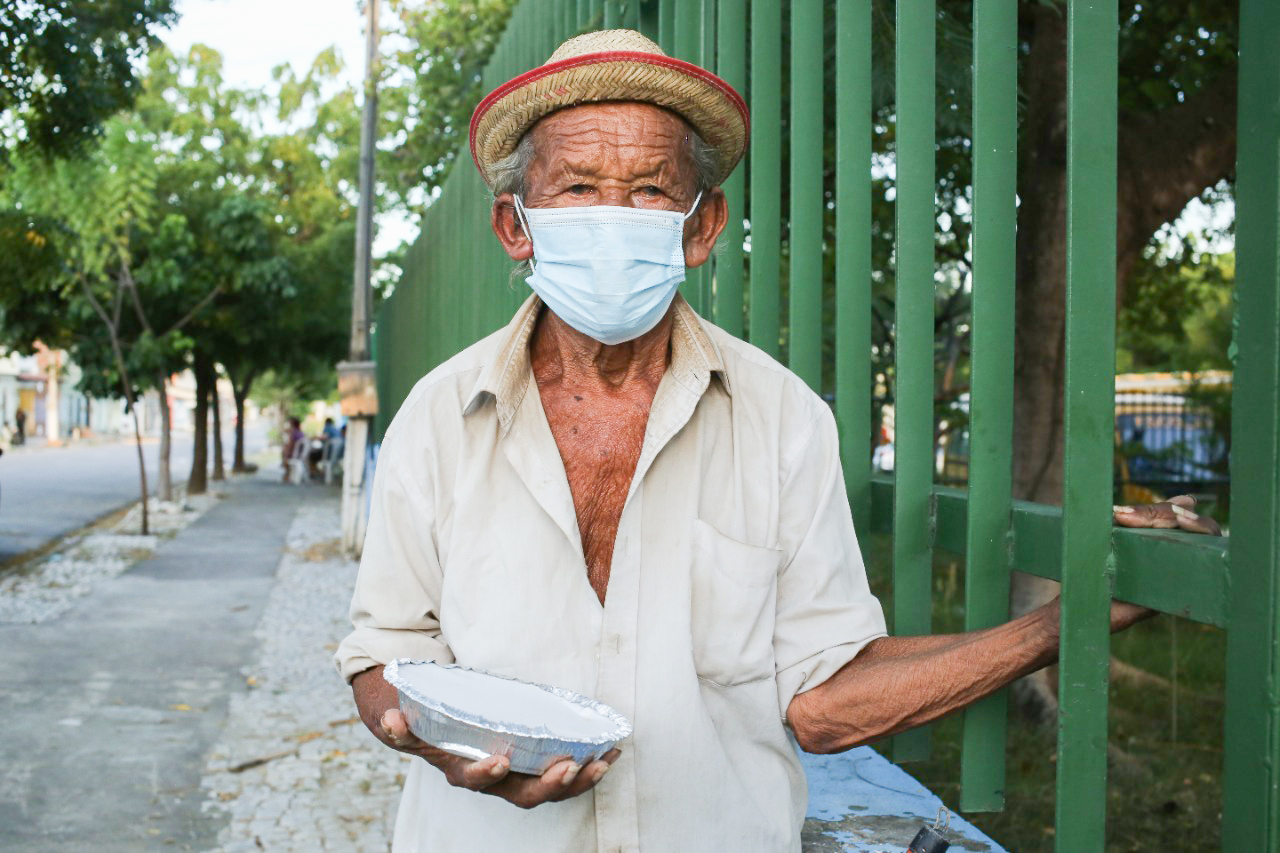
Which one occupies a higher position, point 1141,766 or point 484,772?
point 484,772

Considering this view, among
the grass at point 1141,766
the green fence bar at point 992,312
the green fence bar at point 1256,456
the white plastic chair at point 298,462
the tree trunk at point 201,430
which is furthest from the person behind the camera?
the white plastic chair at point 298,462

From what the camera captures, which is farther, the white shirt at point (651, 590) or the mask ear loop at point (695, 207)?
the mask ear loop at point (695, 207)

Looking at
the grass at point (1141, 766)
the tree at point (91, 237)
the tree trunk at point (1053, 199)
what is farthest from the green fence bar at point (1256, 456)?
the tree at point (91, 237)

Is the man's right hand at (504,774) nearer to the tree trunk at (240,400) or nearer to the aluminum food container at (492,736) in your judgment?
the aluminum food container at (492,736)

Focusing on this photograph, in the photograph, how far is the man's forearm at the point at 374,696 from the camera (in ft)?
5.84

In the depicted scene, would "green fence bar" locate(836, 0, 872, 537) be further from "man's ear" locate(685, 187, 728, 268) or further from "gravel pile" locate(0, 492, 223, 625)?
"gravel pile" locate(0, 492, 223, 625)

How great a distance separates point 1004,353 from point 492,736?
0.89 m

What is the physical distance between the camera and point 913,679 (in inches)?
66.9

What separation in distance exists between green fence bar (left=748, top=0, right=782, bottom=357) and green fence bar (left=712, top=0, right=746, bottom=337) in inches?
4.0

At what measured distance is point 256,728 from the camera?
5805 millimetres

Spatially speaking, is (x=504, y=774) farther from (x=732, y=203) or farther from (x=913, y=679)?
(x=732, y=203)

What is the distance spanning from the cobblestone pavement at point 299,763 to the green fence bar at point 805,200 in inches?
116

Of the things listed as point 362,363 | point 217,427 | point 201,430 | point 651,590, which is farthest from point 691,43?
point 217,427

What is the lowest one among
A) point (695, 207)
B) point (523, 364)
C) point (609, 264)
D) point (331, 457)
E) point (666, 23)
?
point (331, 457)
